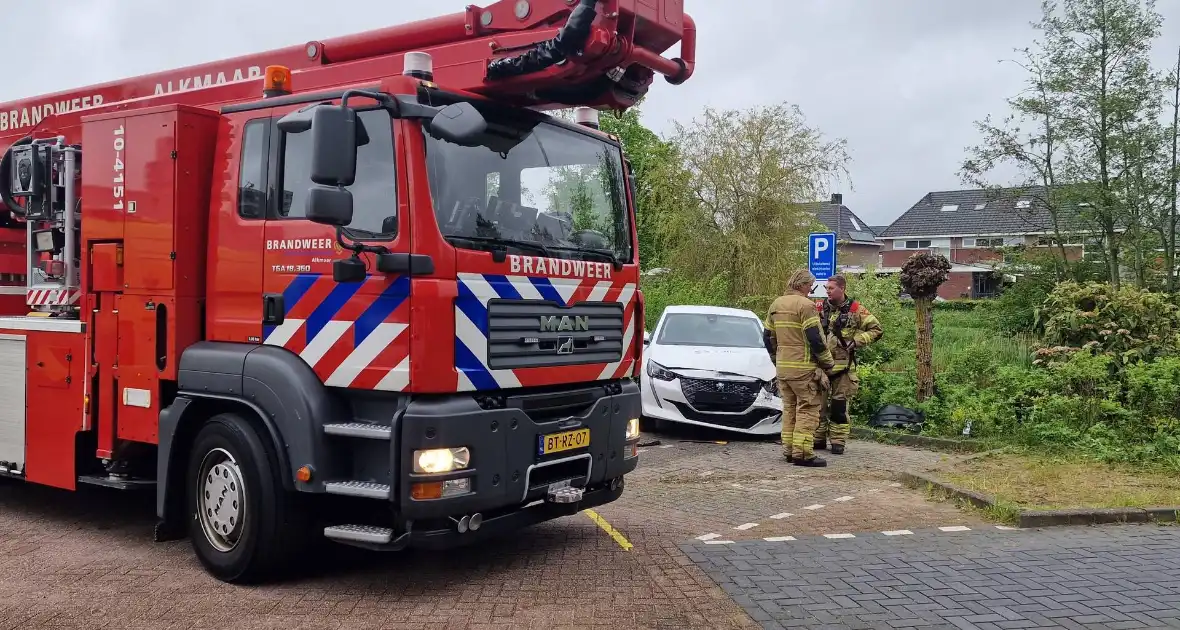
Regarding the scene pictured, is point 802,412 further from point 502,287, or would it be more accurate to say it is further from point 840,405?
point 502,287

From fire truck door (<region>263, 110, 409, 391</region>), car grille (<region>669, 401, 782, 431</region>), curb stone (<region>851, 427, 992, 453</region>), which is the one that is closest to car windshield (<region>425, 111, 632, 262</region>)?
fire truck door (<region>263, 110, 409, 391</region>)

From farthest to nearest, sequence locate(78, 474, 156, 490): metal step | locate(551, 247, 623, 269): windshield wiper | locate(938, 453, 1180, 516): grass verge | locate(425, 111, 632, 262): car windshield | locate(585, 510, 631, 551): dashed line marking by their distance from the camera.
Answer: locate(938, 453, 1180, 516): grass verge, locate(585, 510, 631, 551): dashed line marking, locate(78, 474, 156, 490): metal step, locate(551, 247, 623, 269): windshield wiper, locate(425, 111, 632, 262): car windshield

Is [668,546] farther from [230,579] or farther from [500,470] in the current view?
[230,579]

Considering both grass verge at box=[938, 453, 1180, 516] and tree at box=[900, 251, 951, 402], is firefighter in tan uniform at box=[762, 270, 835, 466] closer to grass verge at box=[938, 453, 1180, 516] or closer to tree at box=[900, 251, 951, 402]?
grass verge at box=[938, 453, 1180, 516]

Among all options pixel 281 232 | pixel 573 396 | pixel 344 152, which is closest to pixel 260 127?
pixel 281 232

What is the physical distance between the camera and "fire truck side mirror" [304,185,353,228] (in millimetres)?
4785

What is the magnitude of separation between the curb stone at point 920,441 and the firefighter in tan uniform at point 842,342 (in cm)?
104

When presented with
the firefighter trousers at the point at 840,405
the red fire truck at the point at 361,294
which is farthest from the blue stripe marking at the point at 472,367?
the firefighter trousers at the point at 840,405

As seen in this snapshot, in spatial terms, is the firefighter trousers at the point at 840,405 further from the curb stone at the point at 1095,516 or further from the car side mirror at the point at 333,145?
the car side mirror at the point at 333,145

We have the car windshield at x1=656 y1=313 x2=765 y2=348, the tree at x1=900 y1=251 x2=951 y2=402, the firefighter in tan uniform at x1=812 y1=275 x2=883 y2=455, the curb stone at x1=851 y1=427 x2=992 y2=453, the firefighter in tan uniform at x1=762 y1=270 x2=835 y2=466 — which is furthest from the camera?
the car windshield at x1=656 y1=313 x2=765 y2=348

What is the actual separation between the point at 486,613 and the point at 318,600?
938 millimetres

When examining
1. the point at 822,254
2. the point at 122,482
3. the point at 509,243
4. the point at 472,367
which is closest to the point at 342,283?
the point at 472,367

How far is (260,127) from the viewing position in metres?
5.54

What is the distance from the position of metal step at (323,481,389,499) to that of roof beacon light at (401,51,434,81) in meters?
2.16
